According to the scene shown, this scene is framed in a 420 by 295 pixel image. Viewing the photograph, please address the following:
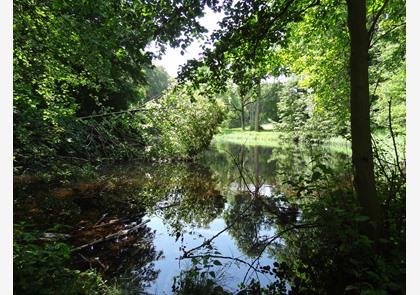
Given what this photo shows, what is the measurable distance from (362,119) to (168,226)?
5127mm

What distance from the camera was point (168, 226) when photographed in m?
7.20

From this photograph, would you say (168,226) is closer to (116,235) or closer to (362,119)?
(116,235)

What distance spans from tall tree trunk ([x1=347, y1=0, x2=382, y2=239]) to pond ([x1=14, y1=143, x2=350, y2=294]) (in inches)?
23.4

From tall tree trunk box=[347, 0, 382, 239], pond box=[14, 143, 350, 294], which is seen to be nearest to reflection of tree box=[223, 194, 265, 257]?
pond box=[14, 143, 350, 294]

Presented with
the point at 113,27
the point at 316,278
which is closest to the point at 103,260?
the point at 316,278

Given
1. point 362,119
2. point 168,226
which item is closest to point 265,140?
point 168,226

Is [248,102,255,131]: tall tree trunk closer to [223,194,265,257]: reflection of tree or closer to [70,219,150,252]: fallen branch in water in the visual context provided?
[223,194,265,257]: reflection of tree

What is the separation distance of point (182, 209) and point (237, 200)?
6.65 ft

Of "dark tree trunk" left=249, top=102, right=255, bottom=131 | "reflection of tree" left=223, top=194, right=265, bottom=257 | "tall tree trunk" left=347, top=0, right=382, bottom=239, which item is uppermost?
"dark tree trunk" left=249, top=102, right=255, bottom=131

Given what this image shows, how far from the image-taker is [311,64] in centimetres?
1298

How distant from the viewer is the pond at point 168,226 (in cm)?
467

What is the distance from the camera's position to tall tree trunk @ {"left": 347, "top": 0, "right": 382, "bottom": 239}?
11.7ft

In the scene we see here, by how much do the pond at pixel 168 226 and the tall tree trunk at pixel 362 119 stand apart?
1.95 ft

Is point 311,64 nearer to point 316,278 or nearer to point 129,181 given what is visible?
point 129,181
